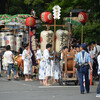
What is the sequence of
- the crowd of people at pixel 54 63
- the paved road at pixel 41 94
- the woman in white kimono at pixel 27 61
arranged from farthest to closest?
1. the woman in white kimono at pixel 27 61
2. the crowd of people at pixel 54 63
3. the paved road at pixel 41 94

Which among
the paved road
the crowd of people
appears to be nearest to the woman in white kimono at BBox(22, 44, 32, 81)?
the crowd of people

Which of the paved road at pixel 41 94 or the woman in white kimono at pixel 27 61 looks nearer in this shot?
the paved road at pixel 41 94

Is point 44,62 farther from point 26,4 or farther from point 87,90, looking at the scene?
point 26,4

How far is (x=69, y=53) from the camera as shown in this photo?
19.9m

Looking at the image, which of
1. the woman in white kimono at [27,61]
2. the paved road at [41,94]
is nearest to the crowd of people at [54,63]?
the woman in white kimono at [27,61]

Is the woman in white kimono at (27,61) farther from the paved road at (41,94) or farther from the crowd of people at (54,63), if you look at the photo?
the paved road at (41,94)

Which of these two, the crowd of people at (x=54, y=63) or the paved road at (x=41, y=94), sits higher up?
the crowd of people at (x=54, y=63)

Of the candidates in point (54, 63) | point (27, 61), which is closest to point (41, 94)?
point (54, 63)

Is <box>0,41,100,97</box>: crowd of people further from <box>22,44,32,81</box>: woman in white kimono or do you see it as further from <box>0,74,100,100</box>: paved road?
<box>0,74,100,100</box>: paved road

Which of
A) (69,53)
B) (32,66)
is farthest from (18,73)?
(69,53)

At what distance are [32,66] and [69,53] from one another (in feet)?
12.7

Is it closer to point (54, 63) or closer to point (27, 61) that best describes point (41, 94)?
point (54, 63)

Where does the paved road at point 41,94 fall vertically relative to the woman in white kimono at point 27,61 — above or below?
below

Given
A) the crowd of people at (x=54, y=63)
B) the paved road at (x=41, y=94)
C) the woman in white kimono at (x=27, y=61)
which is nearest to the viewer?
the paved road at (x=41, y=94)
